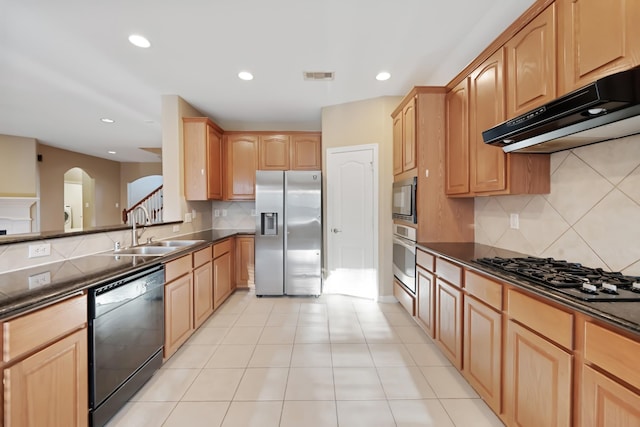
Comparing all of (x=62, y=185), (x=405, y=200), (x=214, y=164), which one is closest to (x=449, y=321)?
(x=405, y=200)

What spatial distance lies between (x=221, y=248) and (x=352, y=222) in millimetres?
1745

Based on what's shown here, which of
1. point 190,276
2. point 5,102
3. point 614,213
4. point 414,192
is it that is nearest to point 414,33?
point 414,192

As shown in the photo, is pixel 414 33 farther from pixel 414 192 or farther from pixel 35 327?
pixel 35 327

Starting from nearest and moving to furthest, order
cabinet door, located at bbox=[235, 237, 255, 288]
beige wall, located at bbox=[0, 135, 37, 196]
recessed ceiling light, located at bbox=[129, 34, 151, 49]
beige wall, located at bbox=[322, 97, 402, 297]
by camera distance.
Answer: recessed ceiling light, located at bbox=[129, 34, 151, 49] → beige wall, located at bbox=[322, 97, 402, 297] → cabinet door, located at bbox=[235, 237, 255, 288] → beige wall, located at bbox=[0, 135, 37, 196]

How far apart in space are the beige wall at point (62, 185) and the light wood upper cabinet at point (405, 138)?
7783mm

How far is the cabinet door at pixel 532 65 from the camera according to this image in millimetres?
1466

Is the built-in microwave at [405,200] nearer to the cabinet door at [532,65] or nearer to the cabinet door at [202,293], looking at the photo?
the cabinet door at [532,65]

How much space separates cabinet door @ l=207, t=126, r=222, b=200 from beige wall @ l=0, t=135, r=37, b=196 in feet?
16.0

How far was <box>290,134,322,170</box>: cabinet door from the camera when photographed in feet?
14.1

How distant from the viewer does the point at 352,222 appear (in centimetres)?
369

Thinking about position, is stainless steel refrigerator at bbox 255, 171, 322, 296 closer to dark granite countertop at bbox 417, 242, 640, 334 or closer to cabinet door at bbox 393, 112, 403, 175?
cabinet door at bbox 393, 112, 403, 175

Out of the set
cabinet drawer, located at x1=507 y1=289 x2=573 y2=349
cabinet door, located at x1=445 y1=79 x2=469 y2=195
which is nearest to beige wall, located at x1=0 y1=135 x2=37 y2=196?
cabinet door, located at x1=445 y1=79 x2=469 y2=195

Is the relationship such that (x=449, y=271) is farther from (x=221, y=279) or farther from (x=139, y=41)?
(x=139, y=41)

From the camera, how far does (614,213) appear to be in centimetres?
146
